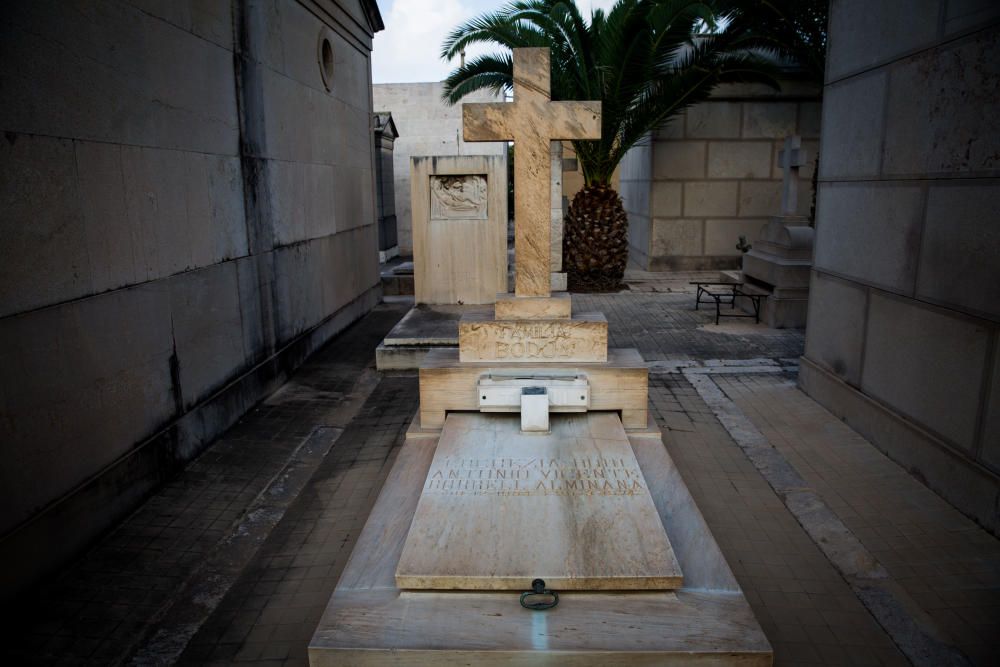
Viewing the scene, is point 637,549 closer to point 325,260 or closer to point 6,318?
point 6,318

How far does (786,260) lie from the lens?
33.4 ft

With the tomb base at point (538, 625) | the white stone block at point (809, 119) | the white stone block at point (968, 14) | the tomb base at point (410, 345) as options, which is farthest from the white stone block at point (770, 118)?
the tomb base at point (538, 625)

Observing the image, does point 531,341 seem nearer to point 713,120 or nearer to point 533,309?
point 533,309

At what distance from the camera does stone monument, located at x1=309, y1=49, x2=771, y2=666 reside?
2869 millimetres

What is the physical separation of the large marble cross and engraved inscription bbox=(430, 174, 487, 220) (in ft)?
12.5

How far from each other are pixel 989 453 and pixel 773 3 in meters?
9.28

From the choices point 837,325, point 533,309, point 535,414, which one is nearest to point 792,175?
point 837,325

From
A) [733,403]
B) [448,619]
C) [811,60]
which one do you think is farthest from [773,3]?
[448,619]

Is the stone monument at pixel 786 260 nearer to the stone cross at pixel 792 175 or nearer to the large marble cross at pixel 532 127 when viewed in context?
the stone cross at pixel 792 175

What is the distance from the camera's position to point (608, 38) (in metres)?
11.4

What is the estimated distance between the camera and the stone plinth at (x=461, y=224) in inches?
360

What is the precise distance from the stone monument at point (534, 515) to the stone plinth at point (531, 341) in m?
0.01

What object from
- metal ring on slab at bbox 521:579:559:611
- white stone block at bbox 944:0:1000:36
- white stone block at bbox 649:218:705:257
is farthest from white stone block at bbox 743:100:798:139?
metal ring on slab at bbox 521:579:559:611

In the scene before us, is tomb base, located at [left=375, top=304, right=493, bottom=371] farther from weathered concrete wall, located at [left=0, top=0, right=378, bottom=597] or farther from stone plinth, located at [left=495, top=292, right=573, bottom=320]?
stone plinth, located at [left=495, top=292, right=573, bottom=320]
